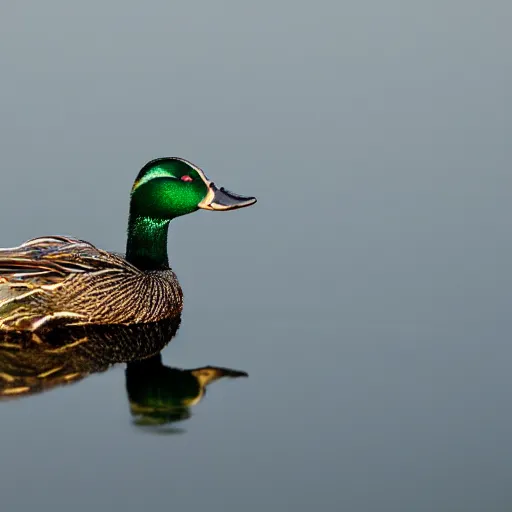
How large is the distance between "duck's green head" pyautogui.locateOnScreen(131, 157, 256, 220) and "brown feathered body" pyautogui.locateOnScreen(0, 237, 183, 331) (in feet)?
1.63

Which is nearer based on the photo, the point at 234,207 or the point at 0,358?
the point at 0,358

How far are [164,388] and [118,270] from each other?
1608 mm

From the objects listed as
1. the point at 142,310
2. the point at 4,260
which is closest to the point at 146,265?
the point at 142,310

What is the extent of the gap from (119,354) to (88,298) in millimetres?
612

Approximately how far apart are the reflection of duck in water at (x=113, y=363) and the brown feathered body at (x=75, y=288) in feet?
0.33

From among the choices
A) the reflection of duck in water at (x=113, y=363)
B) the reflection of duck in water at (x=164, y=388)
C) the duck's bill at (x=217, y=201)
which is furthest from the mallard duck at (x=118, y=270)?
the reflection of duck in water at (x=164, y=388)

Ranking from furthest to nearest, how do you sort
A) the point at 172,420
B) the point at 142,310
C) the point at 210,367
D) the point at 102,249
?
the point at 102,249
the point at 142,310
the point at 210,367
the point at 172,420

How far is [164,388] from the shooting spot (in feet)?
38.0

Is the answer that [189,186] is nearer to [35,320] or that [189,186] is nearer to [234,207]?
[234,207]

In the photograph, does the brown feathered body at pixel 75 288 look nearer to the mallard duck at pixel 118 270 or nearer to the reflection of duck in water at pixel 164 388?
the mallard duck at pixel 118 270

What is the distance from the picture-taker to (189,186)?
13.1m

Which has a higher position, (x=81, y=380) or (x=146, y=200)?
(x=146, y=200)

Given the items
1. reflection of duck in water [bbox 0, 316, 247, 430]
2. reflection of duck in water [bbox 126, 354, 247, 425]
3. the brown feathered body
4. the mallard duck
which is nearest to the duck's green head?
the mallard duck

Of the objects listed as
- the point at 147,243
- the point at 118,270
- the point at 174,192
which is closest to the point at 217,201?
the point at 174,192
